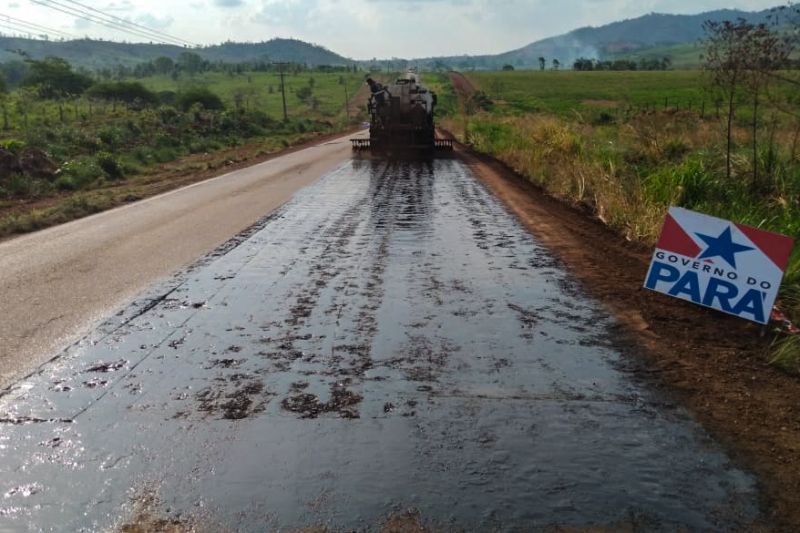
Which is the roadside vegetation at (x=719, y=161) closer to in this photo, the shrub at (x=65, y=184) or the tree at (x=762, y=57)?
the tree at (x=762, y=57)

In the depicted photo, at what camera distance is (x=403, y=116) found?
25078mm

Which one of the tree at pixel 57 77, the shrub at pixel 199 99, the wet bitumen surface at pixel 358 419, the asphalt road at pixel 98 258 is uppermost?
the tree at pixel 57 77

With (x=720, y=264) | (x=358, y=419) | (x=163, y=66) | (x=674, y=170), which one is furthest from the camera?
(x=163, y=66)

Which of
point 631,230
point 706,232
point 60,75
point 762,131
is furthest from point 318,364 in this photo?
point 60,75

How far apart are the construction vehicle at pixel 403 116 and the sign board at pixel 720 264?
19.3 meters

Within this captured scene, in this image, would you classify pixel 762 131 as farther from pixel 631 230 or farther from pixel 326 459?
pixel 326 459

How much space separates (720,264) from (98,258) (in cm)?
738

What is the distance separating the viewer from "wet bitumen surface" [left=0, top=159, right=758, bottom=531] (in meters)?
3.32

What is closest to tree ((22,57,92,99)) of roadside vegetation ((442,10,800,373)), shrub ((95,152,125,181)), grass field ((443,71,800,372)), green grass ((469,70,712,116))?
green grass ((469,70,712,116))

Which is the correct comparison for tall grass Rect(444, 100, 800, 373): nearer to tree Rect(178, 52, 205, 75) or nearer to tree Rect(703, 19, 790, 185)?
tree Rect(703, 19, 790, 185)

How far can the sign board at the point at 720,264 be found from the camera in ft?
18.3

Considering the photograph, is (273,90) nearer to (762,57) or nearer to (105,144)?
(105,144)

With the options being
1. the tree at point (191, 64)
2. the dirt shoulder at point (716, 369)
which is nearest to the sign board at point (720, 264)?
the dirt shoulder at point (716, 369)

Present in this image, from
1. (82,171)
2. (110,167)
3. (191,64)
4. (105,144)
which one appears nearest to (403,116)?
(110,167)
